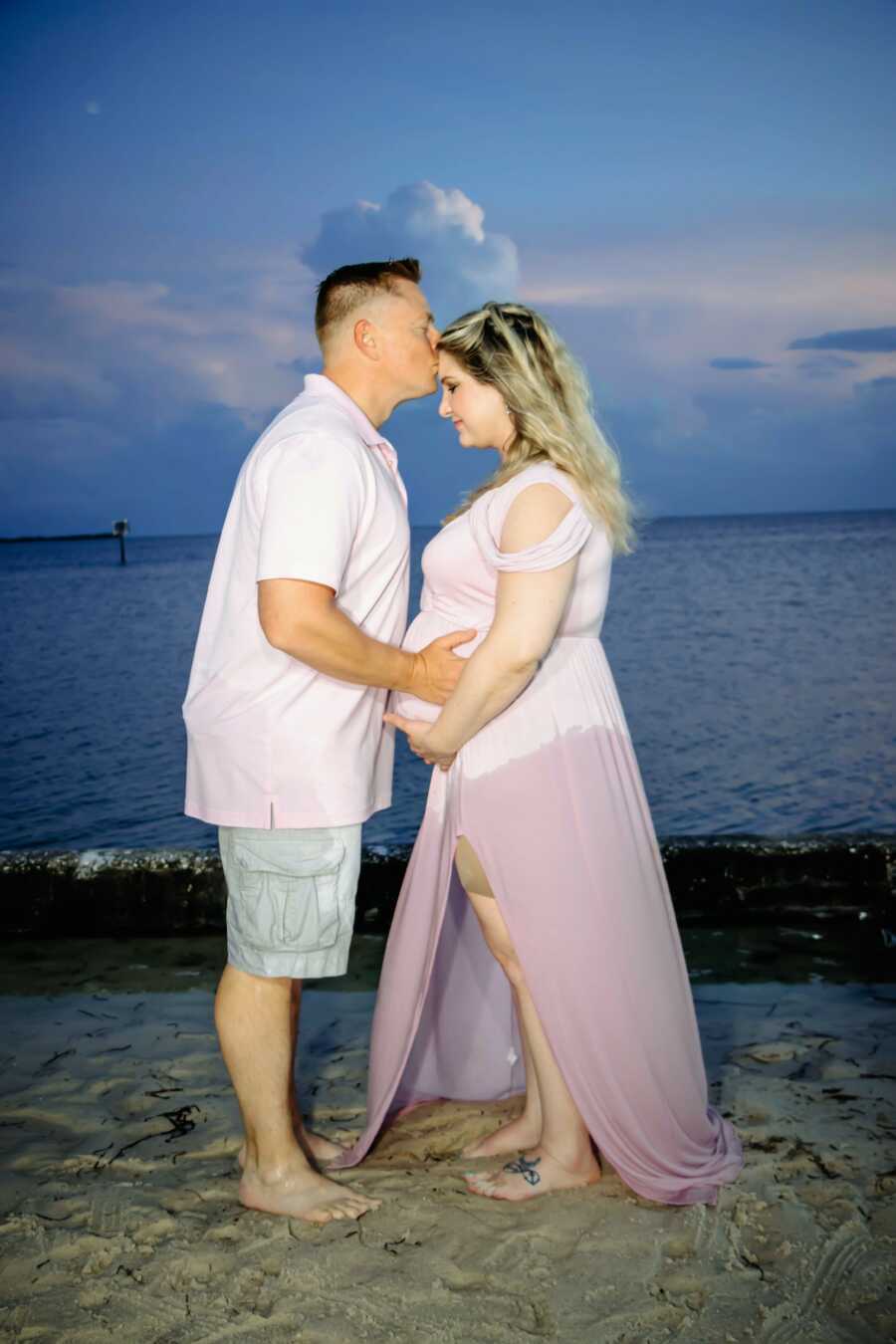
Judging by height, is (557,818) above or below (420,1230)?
above

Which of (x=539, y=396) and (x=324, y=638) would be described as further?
(x=539, y=396)

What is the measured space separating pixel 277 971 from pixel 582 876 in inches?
32.1

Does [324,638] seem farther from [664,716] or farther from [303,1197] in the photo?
[664,716]

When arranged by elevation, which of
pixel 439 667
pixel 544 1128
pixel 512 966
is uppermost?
pixel 439 667

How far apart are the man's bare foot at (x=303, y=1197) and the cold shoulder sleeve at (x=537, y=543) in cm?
167

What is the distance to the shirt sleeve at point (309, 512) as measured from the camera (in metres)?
2.79

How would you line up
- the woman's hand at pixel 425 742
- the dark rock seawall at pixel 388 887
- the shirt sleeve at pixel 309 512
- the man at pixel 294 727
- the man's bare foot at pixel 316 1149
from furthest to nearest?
1. the dark rock seawall at pixel 388 887
2. the man's bare foot at pixel 316 1149
3. the woman's hand at pixel 425 742
4. the man at pixel 294 727
5. the shirt sleeve at pixel 309 512

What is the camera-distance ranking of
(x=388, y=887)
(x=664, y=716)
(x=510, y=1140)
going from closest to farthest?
1. (x=510, y=1140)
2. (x=388, y=887)
3. (x=664, y=716)

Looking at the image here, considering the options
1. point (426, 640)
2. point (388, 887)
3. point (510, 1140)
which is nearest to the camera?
point (426, 640)

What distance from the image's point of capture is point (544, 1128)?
3.17 metres

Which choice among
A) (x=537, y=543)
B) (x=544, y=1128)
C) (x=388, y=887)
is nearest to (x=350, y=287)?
(x=537, y=543)

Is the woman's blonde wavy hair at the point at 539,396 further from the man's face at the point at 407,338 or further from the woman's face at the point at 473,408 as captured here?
the man's face at the point at 407,338

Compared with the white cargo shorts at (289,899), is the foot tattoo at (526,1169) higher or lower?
lower

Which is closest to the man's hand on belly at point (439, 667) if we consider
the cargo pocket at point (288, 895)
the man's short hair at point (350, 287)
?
the cargo pocket at point (288, 895)
